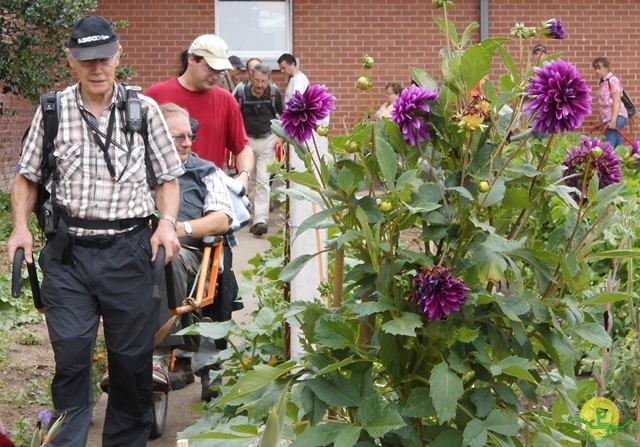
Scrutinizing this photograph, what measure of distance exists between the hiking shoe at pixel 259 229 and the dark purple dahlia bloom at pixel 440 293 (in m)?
9.73

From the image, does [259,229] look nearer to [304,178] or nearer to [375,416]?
[304,178]

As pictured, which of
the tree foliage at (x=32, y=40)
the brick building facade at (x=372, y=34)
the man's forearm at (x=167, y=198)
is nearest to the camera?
the man's forearm at (x=167, y=198)

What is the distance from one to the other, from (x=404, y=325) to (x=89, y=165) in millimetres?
2561

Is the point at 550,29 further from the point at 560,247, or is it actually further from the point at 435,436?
the point at 435,436

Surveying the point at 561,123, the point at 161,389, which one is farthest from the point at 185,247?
the point at 561,123

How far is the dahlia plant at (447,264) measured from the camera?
2699 mm

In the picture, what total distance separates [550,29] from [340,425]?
117cm

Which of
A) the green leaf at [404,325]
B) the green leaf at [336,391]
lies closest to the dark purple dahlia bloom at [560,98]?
the green leaf at [404,325]

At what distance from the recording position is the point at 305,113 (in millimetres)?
2832

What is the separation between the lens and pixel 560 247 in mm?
2920

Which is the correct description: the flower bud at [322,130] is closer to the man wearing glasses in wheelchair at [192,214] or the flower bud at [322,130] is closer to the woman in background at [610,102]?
the man wearing glasses in wheelchair at [192,214]

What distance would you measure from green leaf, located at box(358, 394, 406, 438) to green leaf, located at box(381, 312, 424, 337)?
0.18 metres

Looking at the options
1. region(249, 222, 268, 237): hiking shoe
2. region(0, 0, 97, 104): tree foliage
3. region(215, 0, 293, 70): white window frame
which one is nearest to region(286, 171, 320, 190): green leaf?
region(249, 222, 268, 237): hiking shoe

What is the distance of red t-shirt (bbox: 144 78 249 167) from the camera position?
7234 millimetres
